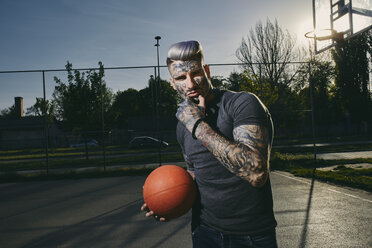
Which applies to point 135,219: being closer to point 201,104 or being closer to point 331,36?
point 201,104

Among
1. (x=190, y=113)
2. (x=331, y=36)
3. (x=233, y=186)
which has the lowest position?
(x=233, y=186)

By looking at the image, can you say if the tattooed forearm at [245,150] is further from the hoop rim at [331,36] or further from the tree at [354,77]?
the tree at [354,77]

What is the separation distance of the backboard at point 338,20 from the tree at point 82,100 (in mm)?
8436

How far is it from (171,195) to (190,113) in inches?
25.2

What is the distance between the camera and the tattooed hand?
4.11ft

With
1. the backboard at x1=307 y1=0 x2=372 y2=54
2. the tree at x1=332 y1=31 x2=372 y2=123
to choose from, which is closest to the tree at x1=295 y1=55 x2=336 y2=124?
the tree at x1=332 y1=31 x2=372 y2=123

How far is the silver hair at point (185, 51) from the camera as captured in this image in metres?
1.50

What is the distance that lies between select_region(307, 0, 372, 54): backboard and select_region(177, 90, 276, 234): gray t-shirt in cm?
826

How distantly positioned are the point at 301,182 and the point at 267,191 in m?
6.71

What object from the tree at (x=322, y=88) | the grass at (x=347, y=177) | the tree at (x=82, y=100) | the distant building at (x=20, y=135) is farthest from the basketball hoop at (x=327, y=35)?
the tree at (x=322, y=88)

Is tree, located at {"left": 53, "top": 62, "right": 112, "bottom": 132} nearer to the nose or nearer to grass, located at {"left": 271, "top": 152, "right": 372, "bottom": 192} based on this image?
grass, located at {"left": 271, "top": 152, "right": 372, "bottom": 192}

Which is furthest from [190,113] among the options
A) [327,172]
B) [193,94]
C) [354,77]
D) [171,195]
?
[354,77]

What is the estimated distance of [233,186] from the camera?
4.52 ft

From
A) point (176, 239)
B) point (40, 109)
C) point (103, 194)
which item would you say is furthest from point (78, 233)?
point (40, 109)
